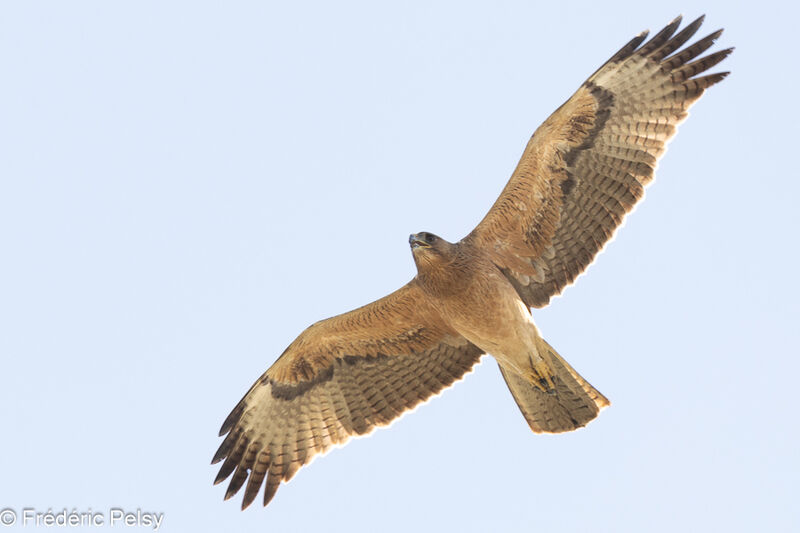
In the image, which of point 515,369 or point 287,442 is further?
point 287,442

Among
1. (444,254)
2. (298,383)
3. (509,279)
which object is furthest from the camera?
(298,383)

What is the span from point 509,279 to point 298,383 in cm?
290

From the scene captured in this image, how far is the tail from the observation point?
10.2 metres

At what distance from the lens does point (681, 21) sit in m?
10.2

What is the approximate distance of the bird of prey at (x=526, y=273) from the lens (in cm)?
1011

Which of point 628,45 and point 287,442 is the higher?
point 628,45

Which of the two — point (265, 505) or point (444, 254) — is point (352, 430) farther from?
point (444, 254)

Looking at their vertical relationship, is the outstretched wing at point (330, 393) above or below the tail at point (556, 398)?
above

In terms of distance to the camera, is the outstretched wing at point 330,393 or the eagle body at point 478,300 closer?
the eagle body at point 478,300

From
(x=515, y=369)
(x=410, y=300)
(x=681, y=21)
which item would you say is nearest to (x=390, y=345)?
(x=410, y=300)
